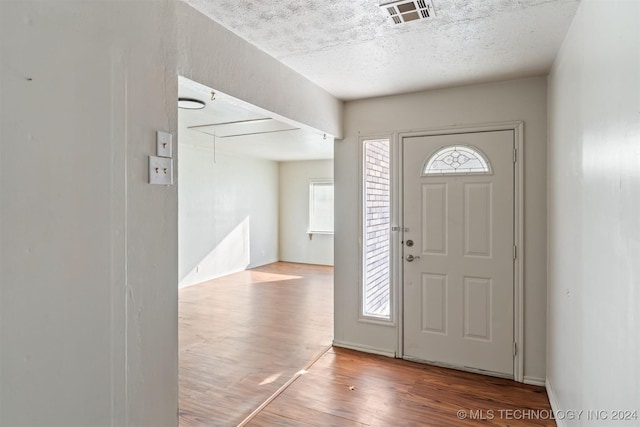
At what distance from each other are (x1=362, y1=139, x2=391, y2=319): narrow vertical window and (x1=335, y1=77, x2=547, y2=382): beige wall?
0.33ft

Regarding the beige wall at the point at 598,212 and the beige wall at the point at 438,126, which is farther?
the beige wall at the point at 438,126

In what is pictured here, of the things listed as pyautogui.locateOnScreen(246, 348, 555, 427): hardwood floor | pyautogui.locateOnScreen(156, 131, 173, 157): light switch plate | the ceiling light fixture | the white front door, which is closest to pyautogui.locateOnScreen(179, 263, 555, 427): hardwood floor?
pyautogui.locateOnScreen(246, 348, 555, 427): hardwood floor

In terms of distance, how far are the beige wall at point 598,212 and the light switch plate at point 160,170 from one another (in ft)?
5.99

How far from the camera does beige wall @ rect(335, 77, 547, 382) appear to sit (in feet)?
9.48

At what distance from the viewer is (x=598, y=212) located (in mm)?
1550

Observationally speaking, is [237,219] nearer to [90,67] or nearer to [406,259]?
[406,259]

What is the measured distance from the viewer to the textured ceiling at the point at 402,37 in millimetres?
1911

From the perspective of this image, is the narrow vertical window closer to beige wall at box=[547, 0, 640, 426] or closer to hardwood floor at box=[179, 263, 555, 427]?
hardwood floor at box=[179, 263, 555, 427]

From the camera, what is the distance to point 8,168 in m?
1.19

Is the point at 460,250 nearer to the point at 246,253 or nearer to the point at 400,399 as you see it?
the point at 400,399

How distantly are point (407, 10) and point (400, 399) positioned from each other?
2.54 meters

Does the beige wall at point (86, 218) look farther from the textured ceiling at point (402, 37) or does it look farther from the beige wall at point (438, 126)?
the beige wall at point (438, 126)

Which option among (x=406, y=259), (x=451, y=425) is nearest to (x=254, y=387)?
(x=451, y=425)

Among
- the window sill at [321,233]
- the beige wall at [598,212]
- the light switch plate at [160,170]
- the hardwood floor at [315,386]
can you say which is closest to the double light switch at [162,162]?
the light switch plate at [160,170]
